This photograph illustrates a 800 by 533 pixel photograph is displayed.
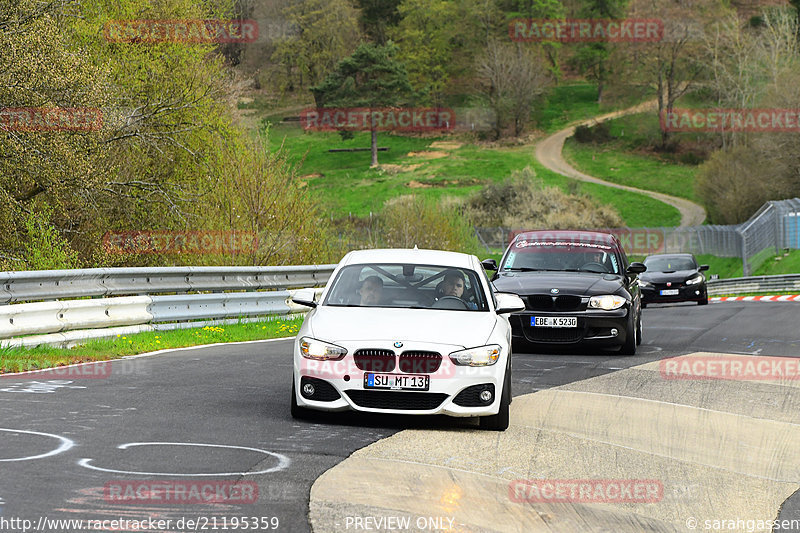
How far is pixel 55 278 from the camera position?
13.7 meters

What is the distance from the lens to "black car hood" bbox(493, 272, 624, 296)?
49.1 feet

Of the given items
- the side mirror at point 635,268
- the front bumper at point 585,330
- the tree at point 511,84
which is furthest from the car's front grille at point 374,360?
the tree at point 511,84

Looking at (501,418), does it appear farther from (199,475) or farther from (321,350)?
(199,475)

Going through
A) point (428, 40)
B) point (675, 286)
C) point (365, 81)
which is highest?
point (428, 40)

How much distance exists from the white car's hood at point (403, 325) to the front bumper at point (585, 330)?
18.2 ft

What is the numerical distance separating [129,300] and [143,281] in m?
0.64

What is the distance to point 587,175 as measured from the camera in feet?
343

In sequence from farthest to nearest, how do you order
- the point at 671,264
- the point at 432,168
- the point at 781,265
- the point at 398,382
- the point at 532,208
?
the point at 432,168
the point at 532,208
the point at 781,265
the point at 671,264
the point at 398,382

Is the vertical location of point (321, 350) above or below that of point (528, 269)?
above

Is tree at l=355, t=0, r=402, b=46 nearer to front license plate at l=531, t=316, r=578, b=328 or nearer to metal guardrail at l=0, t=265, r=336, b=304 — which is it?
metal guardrail at l=0, t=265, r=336, b=304

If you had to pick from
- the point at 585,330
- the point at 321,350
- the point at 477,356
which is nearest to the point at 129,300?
the point at 585,330

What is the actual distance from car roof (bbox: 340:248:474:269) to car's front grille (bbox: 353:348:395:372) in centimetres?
176

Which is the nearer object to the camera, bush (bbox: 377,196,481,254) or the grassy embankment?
bush (bbox: 377,196,481,254)

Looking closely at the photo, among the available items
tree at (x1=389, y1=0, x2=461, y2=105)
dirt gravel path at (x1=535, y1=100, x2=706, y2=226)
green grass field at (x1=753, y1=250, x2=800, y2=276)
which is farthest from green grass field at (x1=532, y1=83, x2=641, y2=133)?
green grass field at (x1=753, y1=250, x2=800, y2=276)
